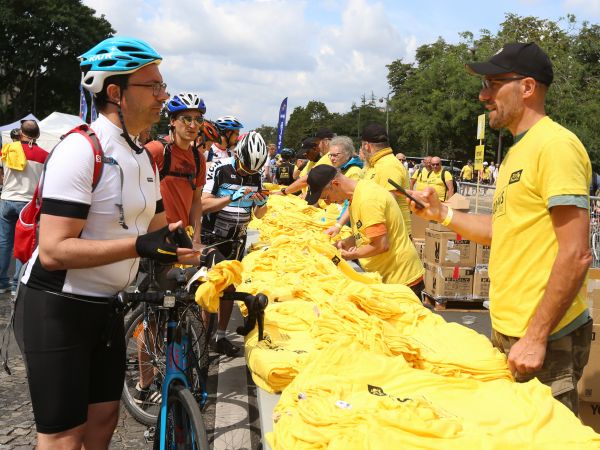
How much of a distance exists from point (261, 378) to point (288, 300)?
123 cm

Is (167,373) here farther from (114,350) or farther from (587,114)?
(587,114)

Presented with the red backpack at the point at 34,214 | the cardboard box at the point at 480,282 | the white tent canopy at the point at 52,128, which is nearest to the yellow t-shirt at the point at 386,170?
the cardboard box at the point at 480,282

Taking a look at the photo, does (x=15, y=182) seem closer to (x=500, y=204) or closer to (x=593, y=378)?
(x=500, y=204)

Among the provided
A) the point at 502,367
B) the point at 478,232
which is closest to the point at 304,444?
the point at 502,367

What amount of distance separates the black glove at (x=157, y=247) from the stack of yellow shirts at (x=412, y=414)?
82 cm

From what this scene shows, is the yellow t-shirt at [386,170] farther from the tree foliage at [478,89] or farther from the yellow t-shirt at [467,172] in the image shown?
the tree foliage at [478,89]

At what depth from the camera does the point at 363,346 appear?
3246 mm

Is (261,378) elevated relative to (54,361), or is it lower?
lower

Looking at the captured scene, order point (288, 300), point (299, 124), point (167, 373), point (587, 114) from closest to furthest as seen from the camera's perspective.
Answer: point (167, 373) < point (288, 300) < point (587, 114) < point (299, 124)

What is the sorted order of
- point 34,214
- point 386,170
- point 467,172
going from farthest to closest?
point 467,172
point 386,170
point 34,214

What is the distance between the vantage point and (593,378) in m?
3.60

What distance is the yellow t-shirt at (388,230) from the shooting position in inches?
185

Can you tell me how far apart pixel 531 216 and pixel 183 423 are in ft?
5.77

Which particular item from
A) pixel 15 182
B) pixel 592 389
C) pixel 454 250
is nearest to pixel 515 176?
pixel 592 389
